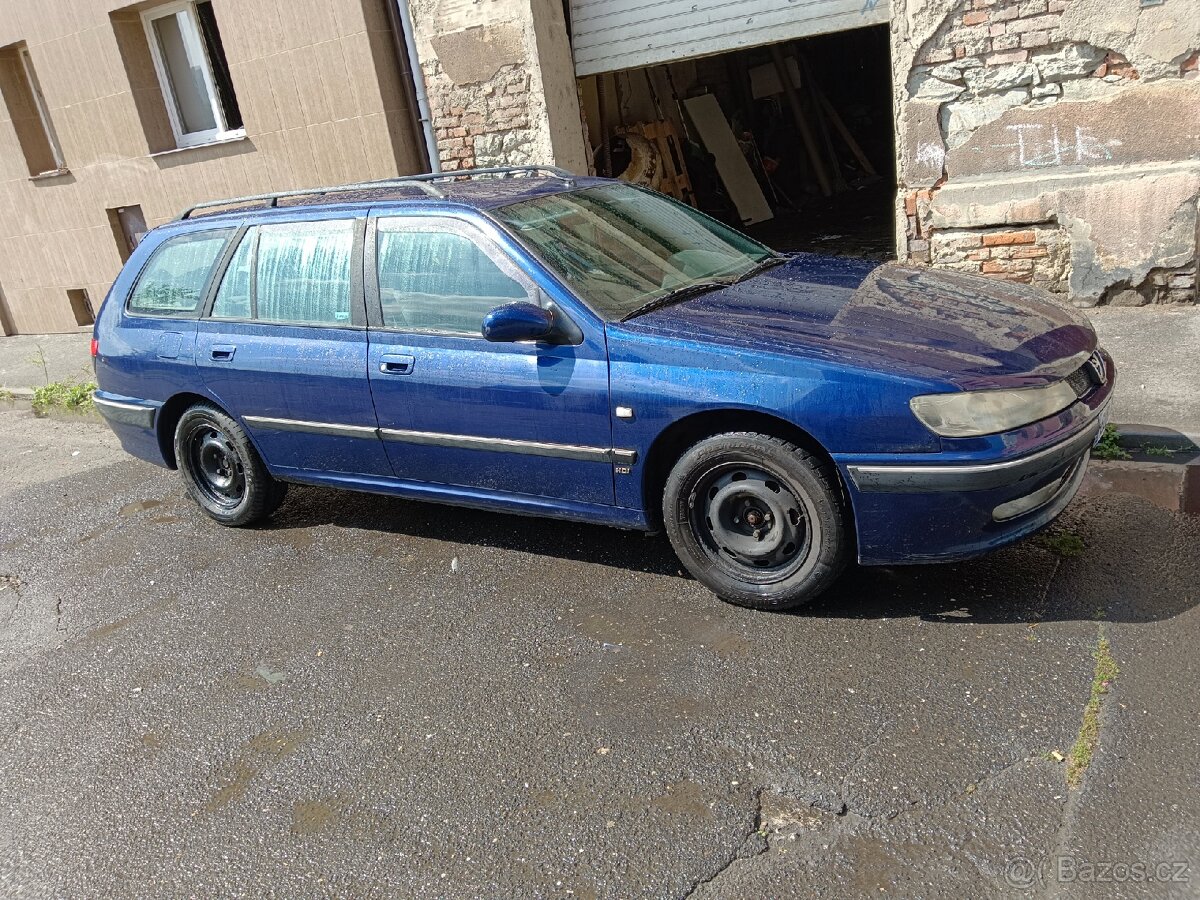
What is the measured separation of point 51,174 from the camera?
11.5 metres

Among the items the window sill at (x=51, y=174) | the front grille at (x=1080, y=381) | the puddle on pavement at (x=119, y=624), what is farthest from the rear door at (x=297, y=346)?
the window sill at (x=51, y=174)

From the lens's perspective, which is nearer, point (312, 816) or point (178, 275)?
point (312, 816)

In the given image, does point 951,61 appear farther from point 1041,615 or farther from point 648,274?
point 1041,615

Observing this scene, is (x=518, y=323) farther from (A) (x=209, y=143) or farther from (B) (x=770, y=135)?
(B) (x=770, y=135)

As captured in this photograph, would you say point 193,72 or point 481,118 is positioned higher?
point 193,72

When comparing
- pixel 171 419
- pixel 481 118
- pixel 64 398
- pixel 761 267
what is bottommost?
pixel 64 398

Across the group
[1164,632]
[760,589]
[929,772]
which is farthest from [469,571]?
[1164,632]

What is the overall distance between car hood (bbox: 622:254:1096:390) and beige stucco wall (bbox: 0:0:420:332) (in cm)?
615

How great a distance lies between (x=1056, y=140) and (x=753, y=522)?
14.4 ft

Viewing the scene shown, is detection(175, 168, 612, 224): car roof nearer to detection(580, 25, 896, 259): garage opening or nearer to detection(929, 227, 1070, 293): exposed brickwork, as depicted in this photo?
detection(929, 227, 1070, 293): exposed brickwork

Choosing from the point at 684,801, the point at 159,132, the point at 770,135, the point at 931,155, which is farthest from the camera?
the point at 770,135

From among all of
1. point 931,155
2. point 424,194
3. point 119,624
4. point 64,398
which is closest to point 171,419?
point 119,624

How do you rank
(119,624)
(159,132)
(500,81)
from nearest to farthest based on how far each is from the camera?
(119,624)
(500,81)
(159,132)

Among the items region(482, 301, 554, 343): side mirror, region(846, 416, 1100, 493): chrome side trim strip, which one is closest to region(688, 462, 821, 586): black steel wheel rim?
region(846, 416, 1100, 493): chrome side trim strip
